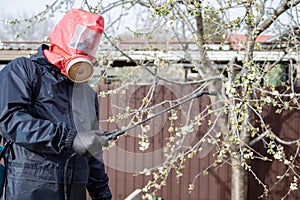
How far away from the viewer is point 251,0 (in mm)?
3180

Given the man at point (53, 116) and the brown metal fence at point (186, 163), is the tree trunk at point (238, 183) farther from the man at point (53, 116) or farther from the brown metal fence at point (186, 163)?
the man at point (53, 116)

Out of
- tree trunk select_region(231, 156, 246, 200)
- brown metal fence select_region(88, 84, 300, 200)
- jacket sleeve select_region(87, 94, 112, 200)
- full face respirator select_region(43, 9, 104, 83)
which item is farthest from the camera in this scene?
brown metal fence select_region(88, 84, 300, 200)

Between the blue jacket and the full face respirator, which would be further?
the full face respirator

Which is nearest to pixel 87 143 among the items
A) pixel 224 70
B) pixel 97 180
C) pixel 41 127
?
pixel 41 127

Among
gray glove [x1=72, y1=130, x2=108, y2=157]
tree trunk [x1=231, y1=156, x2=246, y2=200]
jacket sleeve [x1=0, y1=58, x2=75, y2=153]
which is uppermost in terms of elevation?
jacket sleeve [x1=0, y1=58, x2=75, y2=153]

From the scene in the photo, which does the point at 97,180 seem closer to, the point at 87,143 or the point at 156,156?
the point at 87,143

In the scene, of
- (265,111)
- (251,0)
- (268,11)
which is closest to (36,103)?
(251,0)

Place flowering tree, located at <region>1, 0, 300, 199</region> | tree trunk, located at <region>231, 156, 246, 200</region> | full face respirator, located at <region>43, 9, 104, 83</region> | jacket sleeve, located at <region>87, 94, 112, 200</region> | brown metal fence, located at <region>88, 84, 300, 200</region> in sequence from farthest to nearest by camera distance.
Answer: brown metal fence, located at <region>88, 84, 300, 200</region>, tree trunk, located at <region>231, 156, 246, 200</region>, flowering tree, located at <region>1, 0, 300, 199</region>, jacket sleeve, located at <region>87, 94, 112, 200</region>, full face respirator, located at <region>43, 9, 104, 83</region>

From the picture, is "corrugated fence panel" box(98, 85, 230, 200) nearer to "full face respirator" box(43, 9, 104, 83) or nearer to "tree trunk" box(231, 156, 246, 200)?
"tree trunk" box(231, 156, 246, 200)

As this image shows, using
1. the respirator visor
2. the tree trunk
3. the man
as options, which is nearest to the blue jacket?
the man

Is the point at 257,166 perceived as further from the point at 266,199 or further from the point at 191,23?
the point at 191,23

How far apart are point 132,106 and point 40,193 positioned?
9.98 feet

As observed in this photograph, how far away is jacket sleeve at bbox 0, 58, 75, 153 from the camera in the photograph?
1.59 metres

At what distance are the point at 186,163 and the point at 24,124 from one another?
3316mm
